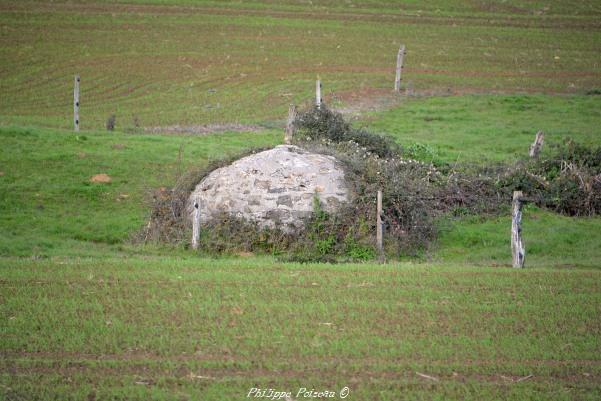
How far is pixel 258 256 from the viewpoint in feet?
59.8

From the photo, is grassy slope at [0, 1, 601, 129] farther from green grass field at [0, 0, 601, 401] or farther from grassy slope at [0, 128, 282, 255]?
grassy slope at [0, 128, 282, 255]

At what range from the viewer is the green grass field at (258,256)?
34.2ft

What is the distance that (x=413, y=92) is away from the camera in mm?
36594

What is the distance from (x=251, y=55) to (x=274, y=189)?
2519 centimetres

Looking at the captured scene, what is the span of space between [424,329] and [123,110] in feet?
76.8

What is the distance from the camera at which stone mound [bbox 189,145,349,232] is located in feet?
62.4

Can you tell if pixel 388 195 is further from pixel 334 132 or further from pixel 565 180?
pixel 565 180

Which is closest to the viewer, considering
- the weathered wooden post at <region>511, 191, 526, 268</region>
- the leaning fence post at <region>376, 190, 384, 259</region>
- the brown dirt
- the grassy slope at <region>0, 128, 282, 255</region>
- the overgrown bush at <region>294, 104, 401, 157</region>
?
the weathered wooden post at <region>511, 191, 526, 268</region>

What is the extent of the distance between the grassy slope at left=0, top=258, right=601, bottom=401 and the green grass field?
0.04 m

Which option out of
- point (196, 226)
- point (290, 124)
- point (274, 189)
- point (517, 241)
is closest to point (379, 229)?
point (274, 189)

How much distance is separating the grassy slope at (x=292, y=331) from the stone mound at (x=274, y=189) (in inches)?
137

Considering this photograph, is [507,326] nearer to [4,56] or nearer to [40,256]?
[40,256]

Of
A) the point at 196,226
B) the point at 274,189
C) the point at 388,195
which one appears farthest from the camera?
the point at 388,195

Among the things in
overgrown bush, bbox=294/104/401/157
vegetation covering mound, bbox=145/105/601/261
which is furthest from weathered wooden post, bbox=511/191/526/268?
overgrown bush, bbox=294/104/401/157
